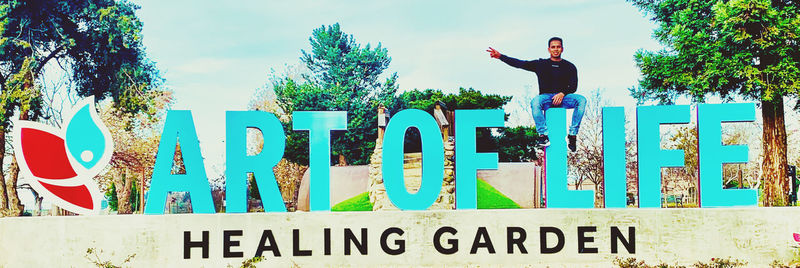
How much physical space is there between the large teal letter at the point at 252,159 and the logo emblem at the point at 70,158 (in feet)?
7.33

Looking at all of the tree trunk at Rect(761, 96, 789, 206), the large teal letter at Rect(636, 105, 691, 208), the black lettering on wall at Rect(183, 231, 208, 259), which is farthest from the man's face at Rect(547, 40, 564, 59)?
the tree trunk at Rect(761, 96, 789, 206)

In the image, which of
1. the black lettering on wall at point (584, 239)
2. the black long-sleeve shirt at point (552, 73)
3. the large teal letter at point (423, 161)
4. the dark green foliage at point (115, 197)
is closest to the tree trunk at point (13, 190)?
the dark green foliage at point (115, 197)

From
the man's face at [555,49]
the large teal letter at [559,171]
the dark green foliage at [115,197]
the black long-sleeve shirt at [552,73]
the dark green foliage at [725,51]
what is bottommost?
the dark green foliage at [115,197]

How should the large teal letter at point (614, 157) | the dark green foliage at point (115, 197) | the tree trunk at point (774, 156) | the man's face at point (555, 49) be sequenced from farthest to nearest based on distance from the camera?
the dark green foliage at point (115, 197), the tree trunk at point (774, 156), the man's face at point (555, 49), the large teal letter at point (614, 157)

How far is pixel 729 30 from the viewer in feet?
78.6

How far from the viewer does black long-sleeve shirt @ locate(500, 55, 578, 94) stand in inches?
613

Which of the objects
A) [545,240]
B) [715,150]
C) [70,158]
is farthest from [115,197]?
[715,150]

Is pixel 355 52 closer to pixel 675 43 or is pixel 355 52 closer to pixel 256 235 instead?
pixel 675 43

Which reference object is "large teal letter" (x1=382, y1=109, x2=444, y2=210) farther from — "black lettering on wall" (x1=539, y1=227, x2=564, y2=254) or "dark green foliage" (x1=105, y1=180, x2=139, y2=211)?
"dark green foliage" (x1=105, y1=180, x2=139, y2=211)

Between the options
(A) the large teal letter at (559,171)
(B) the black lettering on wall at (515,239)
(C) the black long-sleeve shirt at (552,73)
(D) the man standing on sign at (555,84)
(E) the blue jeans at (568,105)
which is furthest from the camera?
(C) the black long-sleeve shirt at (552,73)

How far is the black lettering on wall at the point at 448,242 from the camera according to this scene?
550 inches

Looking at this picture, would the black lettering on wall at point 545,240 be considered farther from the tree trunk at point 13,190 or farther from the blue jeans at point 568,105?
the tree trunk at point 13,190

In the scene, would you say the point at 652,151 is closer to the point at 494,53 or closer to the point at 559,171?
the point at 559,171

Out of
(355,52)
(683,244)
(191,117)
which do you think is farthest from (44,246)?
(355,52)
